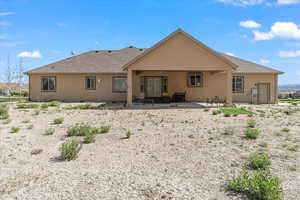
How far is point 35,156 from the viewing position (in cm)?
552

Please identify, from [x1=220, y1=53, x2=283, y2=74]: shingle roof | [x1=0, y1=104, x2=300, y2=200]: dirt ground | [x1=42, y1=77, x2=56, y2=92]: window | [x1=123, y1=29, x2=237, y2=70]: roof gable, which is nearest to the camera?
[x1=0, y1=104, x2=300, y2=200]: dirt ground

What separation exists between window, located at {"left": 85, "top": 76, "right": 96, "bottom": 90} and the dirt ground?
12.7 m

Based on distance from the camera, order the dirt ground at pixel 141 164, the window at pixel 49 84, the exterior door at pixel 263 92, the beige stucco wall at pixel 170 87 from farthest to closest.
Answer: the window at pixel 49 84, the exterior door at pixel 263 92, the beige stucco wall at pixel 170 87, the dirt ground at pixel 141 164

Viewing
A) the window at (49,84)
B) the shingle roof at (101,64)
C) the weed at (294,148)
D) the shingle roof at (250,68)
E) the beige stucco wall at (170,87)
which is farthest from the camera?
the window at (49,84)

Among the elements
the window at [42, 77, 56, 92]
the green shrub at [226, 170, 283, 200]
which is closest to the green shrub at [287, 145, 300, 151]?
the green shrub at [226, 170, 283, 200]

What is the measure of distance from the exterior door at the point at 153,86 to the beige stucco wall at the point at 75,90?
2.23 metres

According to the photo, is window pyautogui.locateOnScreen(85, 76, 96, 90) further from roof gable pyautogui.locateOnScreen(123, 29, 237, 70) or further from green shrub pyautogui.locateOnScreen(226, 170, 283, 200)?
green shrub pyautogui.locateOnScreen(226, 170, 283, 200)

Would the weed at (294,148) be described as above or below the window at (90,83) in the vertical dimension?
below

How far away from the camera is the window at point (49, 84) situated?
20.9 meters

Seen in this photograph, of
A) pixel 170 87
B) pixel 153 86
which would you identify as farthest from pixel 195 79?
pixel 153 86

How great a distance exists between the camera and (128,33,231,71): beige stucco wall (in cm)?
1554

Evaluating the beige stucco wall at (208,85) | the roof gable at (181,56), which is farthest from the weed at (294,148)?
the beige stucco wall at (208,85)

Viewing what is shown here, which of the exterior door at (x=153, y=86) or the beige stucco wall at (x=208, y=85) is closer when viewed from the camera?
the beige stucco wall at (x=208, y=85)

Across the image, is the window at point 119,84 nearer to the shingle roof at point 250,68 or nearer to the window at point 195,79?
the window at point 195,79
